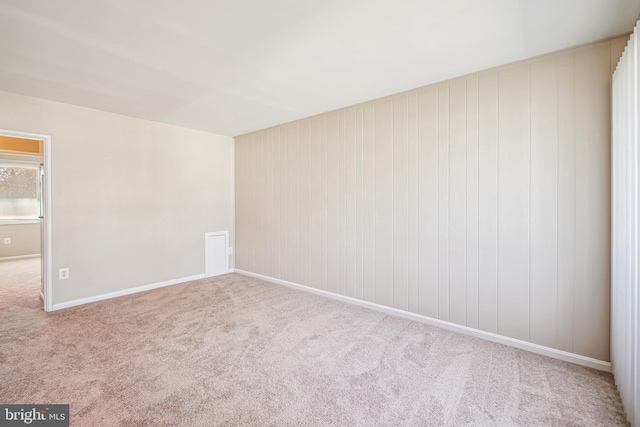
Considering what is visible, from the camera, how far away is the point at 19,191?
20.8ft

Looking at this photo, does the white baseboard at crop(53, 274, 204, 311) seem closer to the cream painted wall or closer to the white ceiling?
the cream painted wall

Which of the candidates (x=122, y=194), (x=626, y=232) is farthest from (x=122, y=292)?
(x=626, y=232)

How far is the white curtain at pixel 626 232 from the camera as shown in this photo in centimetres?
147

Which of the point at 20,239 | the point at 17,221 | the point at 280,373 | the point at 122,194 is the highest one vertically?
the point at 122,194

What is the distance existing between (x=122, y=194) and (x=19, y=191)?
4910 mm

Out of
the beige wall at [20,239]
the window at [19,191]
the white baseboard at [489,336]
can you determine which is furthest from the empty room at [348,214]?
the window at [19,191]

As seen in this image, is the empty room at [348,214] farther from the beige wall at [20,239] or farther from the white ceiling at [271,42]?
the beige wall at [20,239]

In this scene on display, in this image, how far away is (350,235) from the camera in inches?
137

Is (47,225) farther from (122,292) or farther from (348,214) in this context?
(348,214)

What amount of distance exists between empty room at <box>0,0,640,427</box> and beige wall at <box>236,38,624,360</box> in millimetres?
17

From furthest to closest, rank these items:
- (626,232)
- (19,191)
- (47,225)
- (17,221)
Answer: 1. (19,191)
2. (17,221)
3. (47,225)
4. (626,232)

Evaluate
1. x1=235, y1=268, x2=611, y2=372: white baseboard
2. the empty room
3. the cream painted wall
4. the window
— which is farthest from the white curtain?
the window

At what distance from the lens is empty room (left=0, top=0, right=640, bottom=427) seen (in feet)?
5.61

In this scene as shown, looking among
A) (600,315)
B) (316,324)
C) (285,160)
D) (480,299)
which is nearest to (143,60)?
(285,160)
